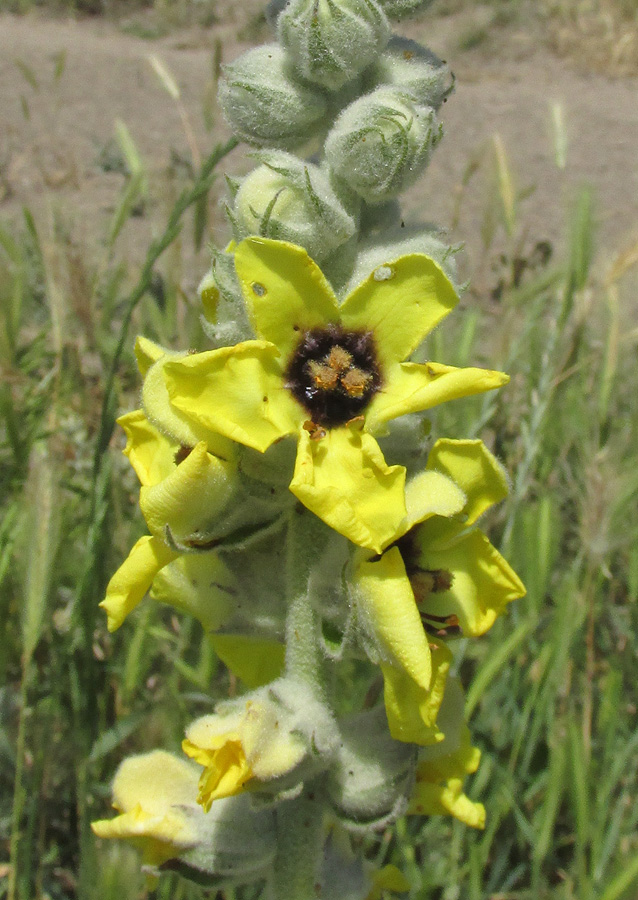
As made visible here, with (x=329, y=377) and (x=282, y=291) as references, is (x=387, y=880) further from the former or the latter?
(x=282, y=291)

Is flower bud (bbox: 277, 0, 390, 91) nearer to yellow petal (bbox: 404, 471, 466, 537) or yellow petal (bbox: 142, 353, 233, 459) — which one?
yellow petal (bbox: 142, 353, 233, 459)

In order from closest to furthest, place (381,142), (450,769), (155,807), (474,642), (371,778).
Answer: (381,142) → (371,778) → (155,807) → (450,769) → (474,642)

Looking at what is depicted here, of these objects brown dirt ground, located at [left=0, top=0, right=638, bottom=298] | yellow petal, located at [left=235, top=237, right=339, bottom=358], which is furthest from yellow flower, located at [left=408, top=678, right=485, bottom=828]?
brown dirt ground, located at [left=0, top=0, right=638, bottom=298]

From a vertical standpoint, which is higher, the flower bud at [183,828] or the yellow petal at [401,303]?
the yellow petal at [401,303]

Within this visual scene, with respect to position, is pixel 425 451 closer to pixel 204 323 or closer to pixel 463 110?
pixel 204 323

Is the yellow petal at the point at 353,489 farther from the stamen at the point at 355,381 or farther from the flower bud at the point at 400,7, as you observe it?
the flower bud at the point at 400,7

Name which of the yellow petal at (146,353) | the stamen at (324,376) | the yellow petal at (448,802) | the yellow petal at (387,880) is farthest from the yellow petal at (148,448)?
the yellow petal at (387,880)

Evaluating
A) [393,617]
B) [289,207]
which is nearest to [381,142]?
[289,207]
